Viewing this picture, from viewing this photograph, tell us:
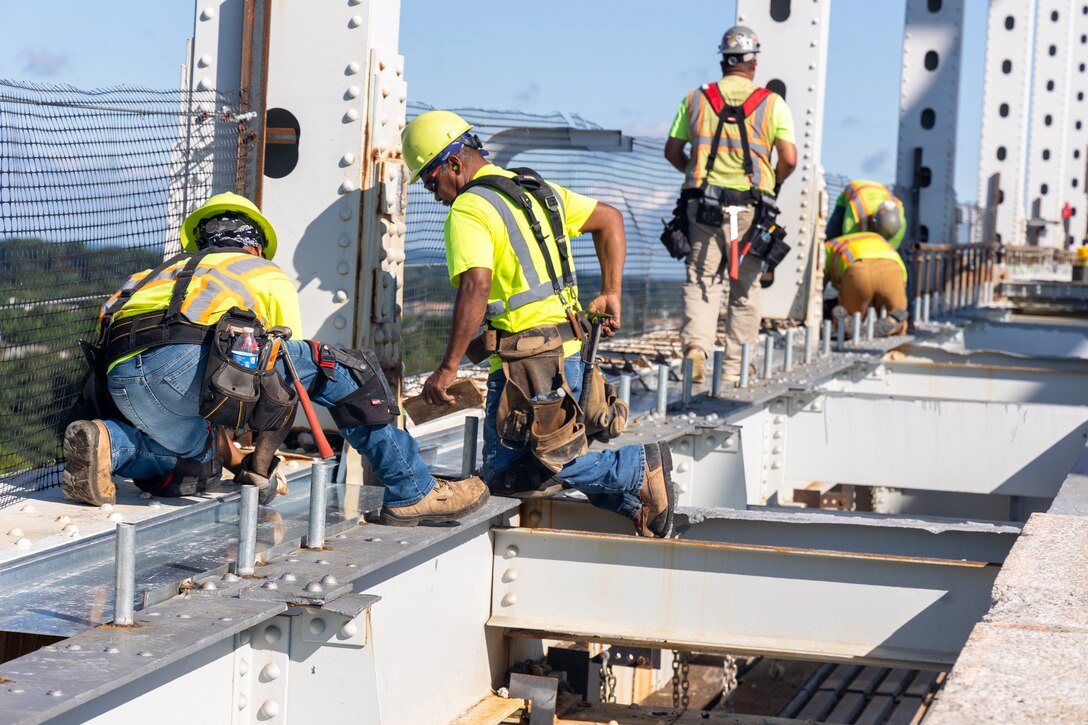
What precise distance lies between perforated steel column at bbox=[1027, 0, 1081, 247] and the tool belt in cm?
5258

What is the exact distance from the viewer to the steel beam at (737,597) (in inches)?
214

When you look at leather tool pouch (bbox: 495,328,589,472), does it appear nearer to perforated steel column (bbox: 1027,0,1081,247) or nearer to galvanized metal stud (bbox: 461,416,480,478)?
galvanized metal stud (bbox: 461,416,480,478)

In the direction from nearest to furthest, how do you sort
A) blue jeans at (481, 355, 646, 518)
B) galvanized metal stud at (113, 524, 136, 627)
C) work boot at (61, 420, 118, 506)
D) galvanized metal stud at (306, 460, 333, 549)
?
galvanized metal stud at (113, 524, 136, 627), galvanized metal stud at (306, 460, 333, 549), work boot at (61, 420, 118, 506), blue jeans at (481, 355, 646, 518)

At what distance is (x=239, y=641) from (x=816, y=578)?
2368mm

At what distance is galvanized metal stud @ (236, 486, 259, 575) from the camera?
438cm

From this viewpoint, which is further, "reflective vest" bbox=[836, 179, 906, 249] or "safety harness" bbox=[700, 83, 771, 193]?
"reflective vest" bbox=[836, 179, 906, 249]

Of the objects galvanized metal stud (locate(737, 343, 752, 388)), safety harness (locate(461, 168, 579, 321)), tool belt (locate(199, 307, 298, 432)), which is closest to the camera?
tool belt (locate(199, 307, 298, 432))

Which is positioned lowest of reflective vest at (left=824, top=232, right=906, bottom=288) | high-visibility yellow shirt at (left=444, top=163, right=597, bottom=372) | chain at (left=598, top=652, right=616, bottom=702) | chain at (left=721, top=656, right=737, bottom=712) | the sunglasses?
chain at (left=721, top=656, right=737, bottom=712)

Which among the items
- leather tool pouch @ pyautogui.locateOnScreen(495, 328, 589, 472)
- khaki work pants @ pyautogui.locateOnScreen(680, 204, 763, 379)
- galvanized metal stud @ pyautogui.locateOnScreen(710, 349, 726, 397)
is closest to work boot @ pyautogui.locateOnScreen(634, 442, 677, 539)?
leather tool pouch @ pyautogui.locateOnScreen(495, 328, 589, 472)

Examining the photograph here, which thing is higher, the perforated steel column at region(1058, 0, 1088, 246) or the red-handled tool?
the perforated steel column at region(1058, 0, 1088, 246)

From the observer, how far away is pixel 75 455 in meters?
5.43

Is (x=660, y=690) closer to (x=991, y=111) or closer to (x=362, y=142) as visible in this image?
(x=362, y=142)

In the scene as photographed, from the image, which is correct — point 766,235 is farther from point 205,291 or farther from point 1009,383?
point 205,291

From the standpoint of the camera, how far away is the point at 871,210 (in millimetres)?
15461
